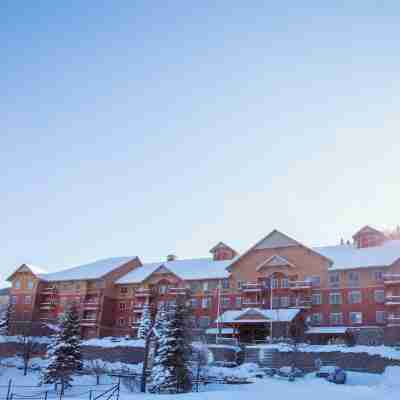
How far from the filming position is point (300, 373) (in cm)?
4206

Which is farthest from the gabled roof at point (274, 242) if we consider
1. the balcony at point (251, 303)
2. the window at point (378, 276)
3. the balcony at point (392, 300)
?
the balcony at point (392, 300)

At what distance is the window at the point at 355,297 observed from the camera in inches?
2346

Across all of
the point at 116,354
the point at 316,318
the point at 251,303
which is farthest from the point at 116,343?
the point at 316,318

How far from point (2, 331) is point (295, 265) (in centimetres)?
4377

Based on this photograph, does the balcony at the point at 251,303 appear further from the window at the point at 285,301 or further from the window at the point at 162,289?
the window at the point at 162,289

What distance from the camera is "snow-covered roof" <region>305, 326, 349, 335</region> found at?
183 feet

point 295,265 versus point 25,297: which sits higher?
point 295,265

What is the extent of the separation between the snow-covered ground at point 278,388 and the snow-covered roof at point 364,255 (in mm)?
19971

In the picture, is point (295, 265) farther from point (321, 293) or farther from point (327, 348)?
point (327, 348)

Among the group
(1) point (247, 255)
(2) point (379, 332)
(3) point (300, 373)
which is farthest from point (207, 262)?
(3) point (300, 373)

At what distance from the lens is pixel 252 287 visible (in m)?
65.2

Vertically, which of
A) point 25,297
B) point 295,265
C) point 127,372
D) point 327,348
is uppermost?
point 295,265

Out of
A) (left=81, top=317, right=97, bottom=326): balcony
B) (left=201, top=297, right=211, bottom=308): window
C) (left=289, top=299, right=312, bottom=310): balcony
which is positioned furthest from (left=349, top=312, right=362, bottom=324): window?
(left=81, top=317, right=97, bottom=326): balcony

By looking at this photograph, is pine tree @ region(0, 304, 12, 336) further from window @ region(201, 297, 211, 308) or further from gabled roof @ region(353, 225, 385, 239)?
gabled roof @ region(353, 225, 385, 239)
